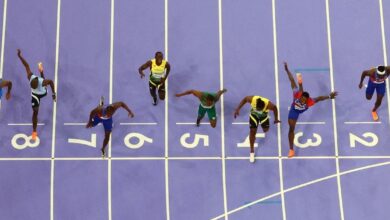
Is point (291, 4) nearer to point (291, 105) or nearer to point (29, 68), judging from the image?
point (291, 105)

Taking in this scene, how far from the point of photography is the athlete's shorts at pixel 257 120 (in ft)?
36.6

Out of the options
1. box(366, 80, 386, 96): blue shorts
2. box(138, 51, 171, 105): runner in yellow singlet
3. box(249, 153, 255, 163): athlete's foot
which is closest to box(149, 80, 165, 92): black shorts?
box(138, 51, 171, 105): runner in yellow singlet

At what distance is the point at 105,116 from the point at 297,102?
393cm

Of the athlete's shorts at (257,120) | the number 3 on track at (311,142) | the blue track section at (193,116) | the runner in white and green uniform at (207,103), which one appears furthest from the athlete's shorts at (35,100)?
the number 3 on track at (311,142)

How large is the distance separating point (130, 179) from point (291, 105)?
3937 mm

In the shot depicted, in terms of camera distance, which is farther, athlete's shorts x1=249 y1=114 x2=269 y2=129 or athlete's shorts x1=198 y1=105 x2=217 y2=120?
athlete's shorts x1=198 y1=105 x2=217 y2=120

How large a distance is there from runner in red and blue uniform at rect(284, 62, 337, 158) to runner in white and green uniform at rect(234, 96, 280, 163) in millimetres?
363

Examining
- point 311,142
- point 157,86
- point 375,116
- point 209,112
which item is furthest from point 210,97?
point 375,116

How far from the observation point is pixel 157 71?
11.5 metres

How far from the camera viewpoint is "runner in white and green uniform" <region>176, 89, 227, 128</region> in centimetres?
1090

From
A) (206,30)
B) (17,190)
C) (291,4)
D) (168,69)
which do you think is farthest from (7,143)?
(291,4)

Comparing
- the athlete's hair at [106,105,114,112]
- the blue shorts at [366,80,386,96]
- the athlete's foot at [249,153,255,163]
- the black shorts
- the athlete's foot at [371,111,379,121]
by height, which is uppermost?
the black shorts

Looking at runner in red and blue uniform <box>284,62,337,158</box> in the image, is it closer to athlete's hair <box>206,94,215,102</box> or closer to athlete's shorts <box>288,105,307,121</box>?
athlete's shorts <box>288,105,307,121</box>

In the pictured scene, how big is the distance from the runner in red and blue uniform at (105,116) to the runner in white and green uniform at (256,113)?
249 centimetres
